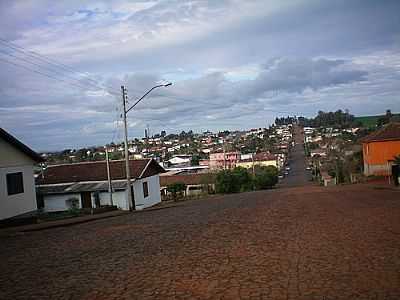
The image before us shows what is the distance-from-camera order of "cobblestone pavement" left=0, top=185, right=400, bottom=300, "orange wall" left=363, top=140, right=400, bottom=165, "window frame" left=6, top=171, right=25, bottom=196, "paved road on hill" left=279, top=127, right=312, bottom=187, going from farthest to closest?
1. "paved road on hill" left=279, top=127, right=312, bottom=187
2. "orange wall" left=363, top=140, right=400, bottom=165
3. "window frame" left=6, top=171, right=25, bottom=196
4. "cobblestone pavement" left=0, top=185, right=400, bottom=300

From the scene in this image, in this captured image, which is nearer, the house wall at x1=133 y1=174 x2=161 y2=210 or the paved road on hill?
the house wall at x1=133 y1=174 x2=161 y2=210

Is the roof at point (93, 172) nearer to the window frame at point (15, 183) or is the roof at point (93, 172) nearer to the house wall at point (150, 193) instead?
the house wall at point (150, 193)

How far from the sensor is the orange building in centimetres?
3909

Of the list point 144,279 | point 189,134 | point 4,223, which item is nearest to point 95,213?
point 4,223

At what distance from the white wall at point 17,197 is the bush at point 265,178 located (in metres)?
32.4

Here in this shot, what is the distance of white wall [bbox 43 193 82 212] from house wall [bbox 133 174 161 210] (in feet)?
14.9

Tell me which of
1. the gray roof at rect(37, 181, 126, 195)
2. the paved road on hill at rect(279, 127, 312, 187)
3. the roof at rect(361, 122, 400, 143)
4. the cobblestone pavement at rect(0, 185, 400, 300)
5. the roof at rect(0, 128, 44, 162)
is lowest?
the paved road on hill at rect(279, 127, 312, 187)

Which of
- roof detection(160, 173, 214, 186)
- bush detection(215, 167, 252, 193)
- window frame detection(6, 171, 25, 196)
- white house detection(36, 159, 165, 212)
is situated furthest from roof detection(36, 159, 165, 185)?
roof detection(160, 173, 214, 186)

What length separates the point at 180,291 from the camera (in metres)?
6.96

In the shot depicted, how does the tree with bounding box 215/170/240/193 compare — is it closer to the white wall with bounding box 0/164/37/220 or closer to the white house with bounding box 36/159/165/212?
the white house with bounding box 36/159/165/212

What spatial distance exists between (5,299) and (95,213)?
21.9 m

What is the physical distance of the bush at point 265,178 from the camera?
54.6 meters

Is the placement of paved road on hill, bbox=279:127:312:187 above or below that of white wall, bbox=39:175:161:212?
below

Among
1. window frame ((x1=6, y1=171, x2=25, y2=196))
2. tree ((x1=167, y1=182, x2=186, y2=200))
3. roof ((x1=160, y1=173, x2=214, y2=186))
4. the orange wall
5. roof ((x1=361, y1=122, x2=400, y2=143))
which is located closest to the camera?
window frame ((x1=6, y1=171, x2=25, y2=196))
